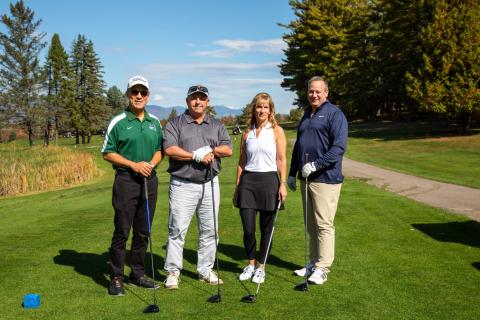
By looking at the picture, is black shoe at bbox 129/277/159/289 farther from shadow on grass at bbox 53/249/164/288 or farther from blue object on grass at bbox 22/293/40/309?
blue object on grass at bbox 22/293/40/309

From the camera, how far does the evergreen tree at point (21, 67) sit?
5622 cm

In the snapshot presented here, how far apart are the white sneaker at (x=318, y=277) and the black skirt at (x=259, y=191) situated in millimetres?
Result: 814

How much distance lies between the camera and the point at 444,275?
5.56m

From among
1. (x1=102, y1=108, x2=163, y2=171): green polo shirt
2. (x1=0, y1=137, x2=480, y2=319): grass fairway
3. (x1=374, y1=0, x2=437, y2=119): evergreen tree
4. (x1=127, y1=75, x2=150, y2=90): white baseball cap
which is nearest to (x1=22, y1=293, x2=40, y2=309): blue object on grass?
(x1=0, y1=137, x2=480, y2=319): grass fairway

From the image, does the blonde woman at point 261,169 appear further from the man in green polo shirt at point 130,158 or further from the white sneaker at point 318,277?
the man in green polo shirt at point 130,158

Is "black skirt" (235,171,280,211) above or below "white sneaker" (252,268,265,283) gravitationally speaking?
above

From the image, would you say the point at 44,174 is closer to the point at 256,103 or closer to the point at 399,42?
the point at 256,103

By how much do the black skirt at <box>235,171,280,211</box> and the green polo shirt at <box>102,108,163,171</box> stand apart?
1.10 m

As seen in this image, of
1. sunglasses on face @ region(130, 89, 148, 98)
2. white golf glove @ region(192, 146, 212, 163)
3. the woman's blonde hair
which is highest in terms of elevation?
sunglasses on face @ region(130, 89, 148, 98)

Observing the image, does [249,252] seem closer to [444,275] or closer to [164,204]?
[444,275]

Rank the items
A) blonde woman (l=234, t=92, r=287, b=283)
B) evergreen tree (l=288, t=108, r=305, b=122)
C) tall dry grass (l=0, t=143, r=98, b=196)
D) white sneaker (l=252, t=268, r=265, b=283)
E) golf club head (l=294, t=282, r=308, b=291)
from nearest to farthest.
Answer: golf club head (l=294, t=282, r=308, b=291), white sneaker (l=252, t=268, r=265, b=283), blonde woman (l=234, t=92, r=287, b=283), tall dry grass (l=0, t=143, r=98, b=196), evergreen tree (l=288, t=108, r=305, b=122)

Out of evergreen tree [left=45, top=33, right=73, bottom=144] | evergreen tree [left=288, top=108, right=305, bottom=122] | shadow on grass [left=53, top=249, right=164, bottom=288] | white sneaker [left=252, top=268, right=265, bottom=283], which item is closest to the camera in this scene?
white sneaker [left=252, top=268, right=265, bottom=283]

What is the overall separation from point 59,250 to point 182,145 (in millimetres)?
2925

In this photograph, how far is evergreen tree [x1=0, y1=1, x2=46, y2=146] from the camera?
184 ft
